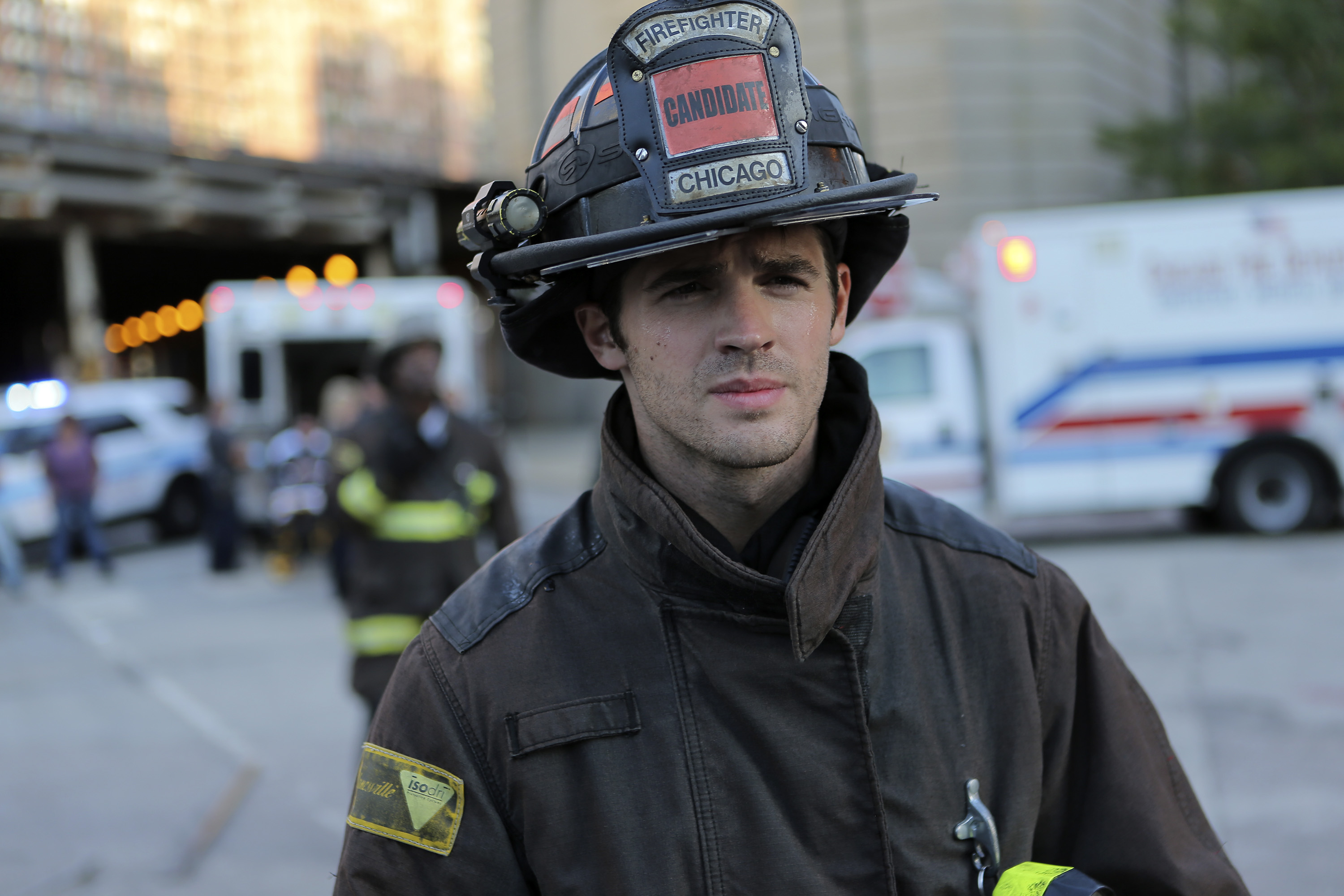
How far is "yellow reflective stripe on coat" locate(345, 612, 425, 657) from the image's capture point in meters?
4.42

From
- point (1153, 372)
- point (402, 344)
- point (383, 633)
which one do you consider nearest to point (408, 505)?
point (383, 633)

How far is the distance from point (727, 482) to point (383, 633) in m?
3.06

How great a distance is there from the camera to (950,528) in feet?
5.80

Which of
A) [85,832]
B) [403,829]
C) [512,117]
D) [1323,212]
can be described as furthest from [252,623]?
[512,117]

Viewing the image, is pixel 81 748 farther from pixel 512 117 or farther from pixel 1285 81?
pixel 512 117

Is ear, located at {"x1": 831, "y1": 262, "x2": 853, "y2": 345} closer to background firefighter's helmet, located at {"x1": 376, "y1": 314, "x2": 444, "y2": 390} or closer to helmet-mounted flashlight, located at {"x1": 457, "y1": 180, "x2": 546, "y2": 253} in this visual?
helmet-mounted flashlight, located at {"x1": 457, "y1": 180, "x2": 546, "y2": 253}

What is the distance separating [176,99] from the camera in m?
49.1

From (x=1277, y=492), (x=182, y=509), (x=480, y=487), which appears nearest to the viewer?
(x=480, y=487)

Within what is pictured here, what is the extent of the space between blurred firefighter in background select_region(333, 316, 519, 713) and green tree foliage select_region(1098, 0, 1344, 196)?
1580cm

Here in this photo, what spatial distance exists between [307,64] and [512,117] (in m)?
31.2

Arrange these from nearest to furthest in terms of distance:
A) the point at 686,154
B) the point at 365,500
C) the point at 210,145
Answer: the point at 686,154
the point at 365,500
the point at 210,145

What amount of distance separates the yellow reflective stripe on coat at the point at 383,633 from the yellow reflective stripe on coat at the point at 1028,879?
3.24m

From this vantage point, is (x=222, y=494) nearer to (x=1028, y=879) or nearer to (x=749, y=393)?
(x=749, y=393)

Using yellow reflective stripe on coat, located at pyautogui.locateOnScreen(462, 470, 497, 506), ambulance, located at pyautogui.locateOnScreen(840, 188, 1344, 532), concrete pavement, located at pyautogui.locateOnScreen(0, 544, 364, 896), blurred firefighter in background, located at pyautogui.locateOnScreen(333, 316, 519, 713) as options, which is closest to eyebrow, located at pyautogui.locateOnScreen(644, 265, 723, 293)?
concrete pavement, located at pyautogui.locateOnScreen(0, 544, 364, 896)
